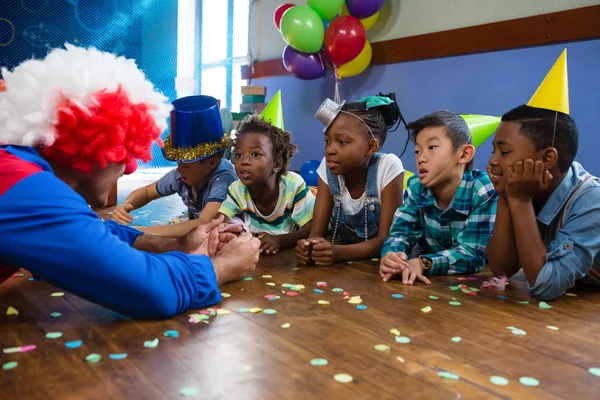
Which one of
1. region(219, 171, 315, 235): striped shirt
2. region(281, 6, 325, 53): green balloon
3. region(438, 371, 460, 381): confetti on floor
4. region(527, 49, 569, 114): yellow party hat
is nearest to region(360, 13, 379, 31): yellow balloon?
region(281, 6, 325, 53): green balloon

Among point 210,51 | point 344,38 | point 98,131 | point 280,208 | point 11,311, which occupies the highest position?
point 210,51

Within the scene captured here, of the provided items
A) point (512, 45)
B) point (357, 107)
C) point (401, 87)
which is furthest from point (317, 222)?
point (401, 87)

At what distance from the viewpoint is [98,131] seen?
1.31 metres

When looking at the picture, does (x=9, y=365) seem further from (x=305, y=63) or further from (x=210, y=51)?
(x=210, y=51)

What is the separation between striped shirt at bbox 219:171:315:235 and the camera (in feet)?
7.89

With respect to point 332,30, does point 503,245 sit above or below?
below

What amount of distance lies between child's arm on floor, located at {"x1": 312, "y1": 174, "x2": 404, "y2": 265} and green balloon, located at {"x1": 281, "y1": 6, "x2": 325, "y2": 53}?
2.88 metres

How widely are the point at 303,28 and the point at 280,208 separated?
9.07ft

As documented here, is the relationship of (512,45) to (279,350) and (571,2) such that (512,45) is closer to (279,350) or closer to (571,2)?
(571,2)

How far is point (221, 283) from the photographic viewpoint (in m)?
1.52

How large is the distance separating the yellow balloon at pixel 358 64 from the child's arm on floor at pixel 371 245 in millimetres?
3065

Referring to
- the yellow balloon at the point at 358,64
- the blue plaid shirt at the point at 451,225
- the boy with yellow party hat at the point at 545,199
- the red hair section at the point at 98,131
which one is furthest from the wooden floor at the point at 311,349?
the yellow balloon at the point at 358,64

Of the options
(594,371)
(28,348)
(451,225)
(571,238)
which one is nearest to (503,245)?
(571,238)

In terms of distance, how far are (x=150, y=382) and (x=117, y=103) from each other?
726 millimetres
